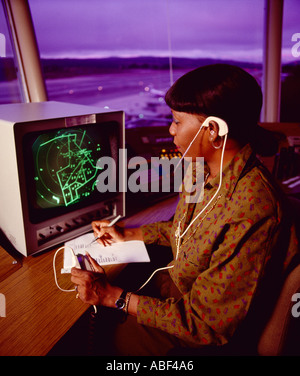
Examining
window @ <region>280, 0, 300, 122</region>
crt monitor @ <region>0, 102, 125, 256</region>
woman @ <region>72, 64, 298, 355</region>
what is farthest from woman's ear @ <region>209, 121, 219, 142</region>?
window @ <region>280, 0, 300, 122</region>

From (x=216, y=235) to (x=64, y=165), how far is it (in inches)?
25.2

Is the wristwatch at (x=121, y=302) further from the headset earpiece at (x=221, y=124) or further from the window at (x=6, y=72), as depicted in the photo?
the window at (x=6, y=72)

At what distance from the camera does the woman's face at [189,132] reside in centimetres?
96

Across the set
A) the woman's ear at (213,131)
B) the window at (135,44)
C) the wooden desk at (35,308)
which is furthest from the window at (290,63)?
the wooden desk at (35,308)

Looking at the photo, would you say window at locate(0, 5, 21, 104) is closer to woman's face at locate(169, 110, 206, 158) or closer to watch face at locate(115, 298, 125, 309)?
woman's face at locate(169, 110, 206, 158)

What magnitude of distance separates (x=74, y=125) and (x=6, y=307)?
2.17ft

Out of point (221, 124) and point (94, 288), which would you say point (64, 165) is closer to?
point (94, 288)

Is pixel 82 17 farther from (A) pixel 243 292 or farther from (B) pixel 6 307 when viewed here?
(A) pixel 243 292

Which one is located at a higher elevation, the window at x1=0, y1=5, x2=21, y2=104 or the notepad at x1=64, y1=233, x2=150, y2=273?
the window at x1=0, y1=5, x2=21, y2=104

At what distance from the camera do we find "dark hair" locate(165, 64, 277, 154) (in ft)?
2.82

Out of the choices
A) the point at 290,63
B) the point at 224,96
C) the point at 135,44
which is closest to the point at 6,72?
the point at 135,44

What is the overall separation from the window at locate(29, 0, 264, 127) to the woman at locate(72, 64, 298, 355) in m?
1.25

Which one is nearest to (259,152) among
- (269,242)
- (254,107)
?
(254,107)

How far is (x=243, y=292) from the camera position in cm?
83
